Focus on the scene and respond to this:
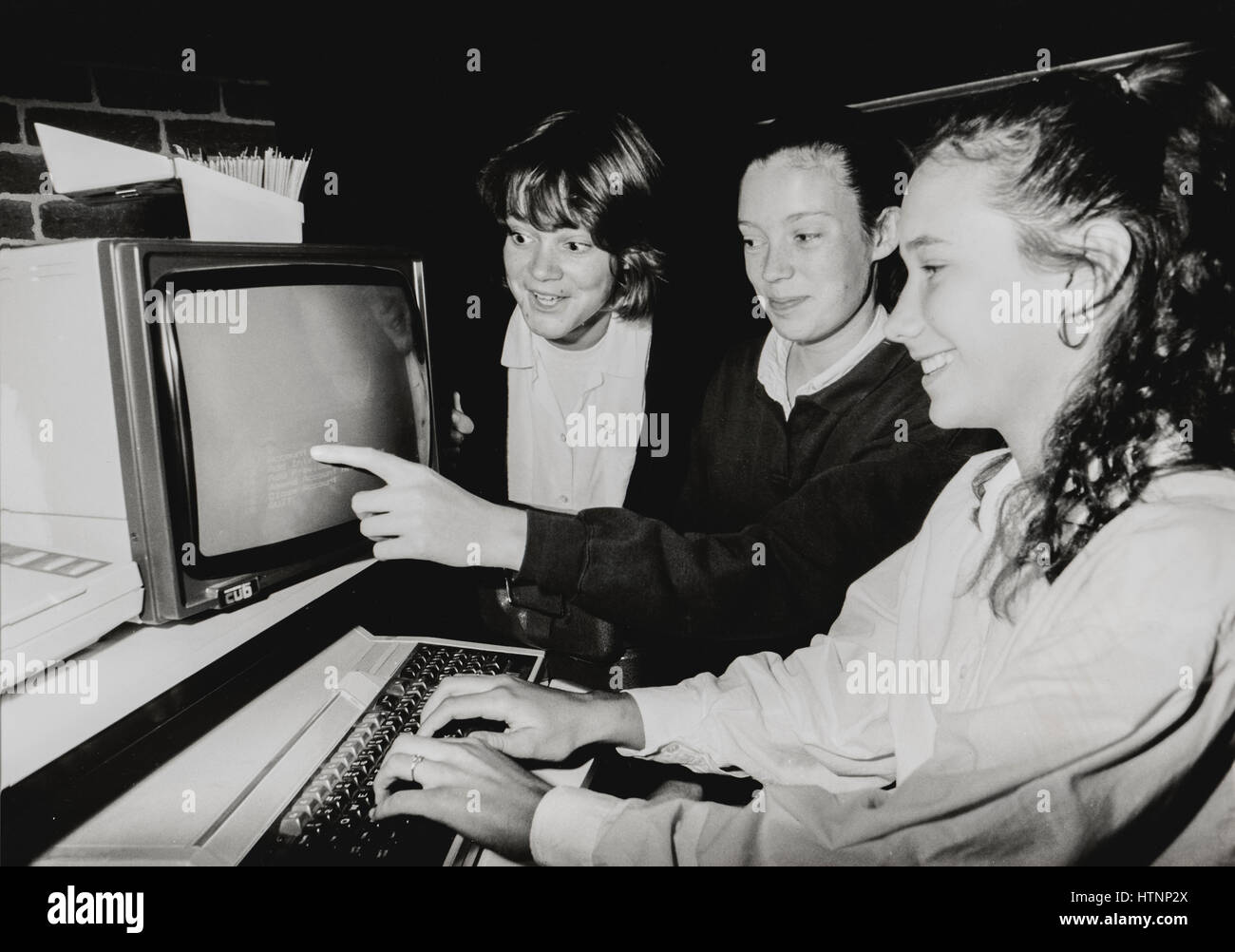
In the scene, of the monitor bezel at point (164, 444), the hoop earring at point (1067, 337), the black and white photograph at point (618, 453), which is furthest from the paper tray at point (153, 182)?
the hoop earring at point (1067, 337)

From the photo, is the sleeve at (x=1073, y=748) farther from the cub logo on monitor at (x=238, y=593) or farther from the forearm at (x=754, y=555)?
the cub logo on monitor at (x=238, y=593)

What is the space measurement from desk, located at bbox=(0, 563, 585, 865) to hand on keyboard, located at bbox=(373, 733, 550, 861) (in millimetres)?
121

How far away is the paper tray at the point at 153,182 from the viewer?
1088 mm

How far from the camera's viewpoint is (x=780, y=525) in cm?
126

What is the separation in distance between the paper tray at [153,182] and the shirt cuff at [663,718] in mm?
929

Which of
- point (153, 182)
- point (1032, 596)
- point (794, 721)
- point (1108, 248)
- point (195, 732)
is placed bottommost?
point (794, 721)

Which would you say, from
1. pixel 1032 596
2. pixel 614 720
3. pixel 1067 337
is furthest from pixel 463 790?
pixel 1067 337

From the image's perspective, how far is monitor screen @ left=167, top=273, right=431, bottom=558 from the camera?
933mm

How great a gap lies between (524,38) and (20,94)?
84 centimetres

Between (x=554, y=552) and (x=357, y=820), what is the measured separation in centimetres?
43
